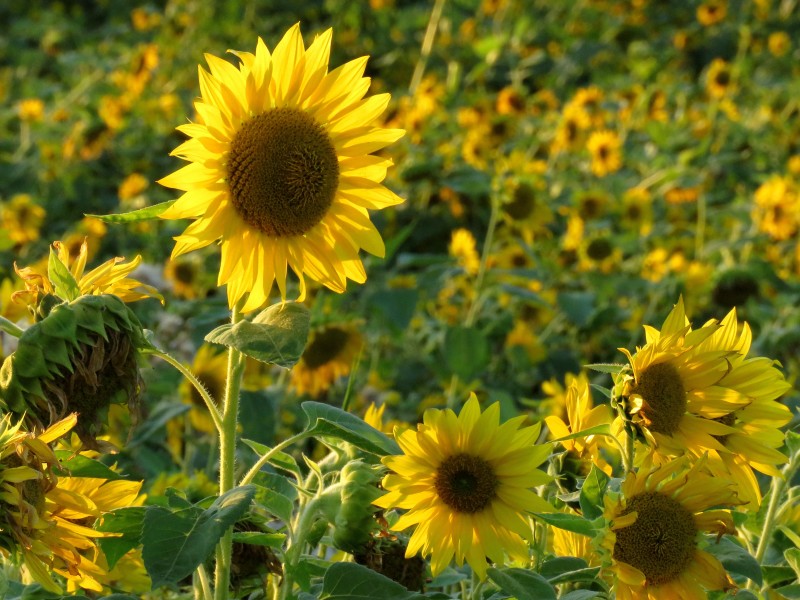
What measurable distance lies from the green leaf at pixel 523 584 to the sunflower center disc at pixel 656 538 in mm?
79

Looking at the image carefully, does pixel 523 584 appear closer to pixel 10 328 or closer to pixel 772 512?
pixel 772 512

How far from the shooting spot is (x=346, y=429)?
2.94 feet

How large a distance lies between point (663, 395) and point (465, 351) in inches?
52.6

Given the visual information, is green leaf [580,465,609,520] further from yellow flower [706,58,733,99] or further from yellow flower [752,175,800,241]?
yellow flower [706,58,733,99]

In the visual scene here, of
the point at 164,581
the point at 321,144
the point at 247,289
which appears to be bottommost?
the point at 164,581

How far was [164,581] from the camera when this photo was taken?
0.79m

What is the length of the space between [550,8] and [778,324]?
4164 mm

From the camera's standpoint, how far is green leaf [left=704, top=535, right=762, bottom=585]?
91 cm

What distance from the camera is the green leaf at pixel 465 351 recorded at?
230 cm

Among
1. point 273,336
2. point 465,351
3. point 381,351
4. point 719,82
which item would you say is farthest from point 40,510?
point 719,82

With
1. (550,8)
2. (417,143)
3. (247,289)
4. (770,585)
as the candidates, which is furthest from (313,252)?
(550,8)

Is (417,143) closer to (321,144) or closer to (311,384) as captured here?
(311,384)

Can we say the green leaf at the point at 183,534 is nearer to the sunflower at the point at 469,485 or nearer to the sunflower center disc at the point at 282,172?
the sunflower at the point at 469,485

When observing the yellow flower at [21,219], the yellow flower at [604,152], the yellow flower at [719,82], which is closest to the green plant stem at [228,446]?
the yellow flower at [21,219]
